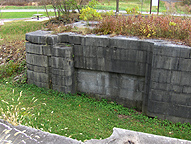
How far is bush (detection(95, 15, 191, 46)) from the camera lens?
19.6 feet

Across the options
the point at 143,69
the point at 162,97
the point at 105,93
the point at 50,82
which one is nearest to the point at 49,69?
the point at 50,82

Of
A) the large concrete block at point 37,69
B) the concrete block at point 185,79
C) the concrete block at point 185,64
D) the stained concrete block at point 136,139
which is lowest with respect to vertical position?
the large concrete block at point 37,69

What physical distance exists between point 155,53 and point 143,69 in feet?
2.06

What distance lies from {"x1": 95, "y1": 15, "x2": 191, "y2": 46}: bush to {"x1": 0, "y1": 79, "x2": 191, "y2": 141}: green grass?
2263mm

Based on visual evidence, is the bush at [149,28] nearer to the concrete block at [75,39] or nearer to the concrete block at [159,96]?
the concrete block at [75,39]

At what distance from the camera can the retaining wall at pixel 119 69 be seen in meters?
5.16

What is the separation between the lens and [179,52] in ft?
16.4

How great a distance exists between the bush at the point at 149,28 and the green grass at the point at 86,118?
2.26 metres

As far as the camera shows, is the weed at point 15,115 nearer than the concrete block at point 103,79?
Yes

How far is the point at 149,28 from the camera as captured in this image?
614cm

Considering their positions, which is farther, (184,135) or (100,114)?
(100,114)

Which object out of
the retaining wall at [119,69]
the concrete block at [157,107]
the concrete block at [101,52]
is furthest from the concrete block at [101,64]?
the concrete block at [157,107]

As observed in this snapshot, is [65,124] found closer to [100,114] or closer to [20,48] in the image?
[100,114]

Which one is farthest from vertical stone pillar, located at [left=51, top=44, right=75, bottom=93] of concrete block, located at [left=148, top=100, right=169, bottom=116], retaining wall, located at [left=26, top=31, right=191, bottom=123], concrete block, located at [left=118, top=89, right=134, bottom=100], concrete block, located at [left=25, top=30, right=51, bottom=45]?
concrete block, located at [left=148, top=100, right=169, bottom=116]
